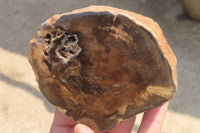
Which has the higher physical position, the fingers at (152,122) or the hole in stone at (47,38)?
the hole in stone at (47,38)

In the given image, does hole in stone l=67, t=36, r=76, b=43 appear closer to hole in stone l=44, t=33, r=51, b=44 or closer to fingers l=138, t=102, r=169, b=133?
hole in stone l=44, t=33, r=51, b=44

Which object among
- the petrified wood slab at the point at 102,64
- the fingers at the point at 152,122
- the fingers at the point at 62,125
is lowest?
the fingers at the point at 62,125

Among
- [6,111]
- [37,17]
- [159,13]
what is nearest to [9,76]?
[6,111]

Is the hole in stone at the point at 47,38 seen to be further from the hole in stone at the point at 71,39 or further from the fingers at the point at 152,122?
the fingers at the point at 152,122

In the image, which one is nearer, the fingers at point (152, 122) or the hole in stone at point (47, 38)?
the hole in stone at point (47, 38)

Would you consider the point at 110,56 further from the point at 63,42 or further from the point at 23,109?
the point at 23,109

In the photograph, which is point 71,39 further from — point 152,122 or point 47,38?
point 152,122

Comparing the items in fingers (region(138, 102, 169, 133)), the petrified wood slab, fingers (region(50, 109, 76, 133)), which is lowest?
fingers (region(50, 109, 76, 133))

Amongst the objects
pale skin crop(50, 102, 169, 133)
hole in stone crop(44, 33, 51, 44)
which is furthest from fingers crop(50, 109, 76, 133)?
hole in stone crop(44, 33, 51, 44)

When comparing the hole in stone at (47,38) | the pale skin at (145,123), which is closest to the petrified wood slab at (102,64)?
the hole in stone at (47,38)
